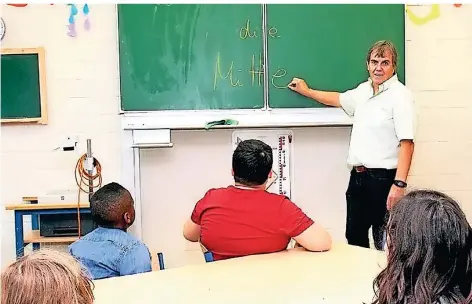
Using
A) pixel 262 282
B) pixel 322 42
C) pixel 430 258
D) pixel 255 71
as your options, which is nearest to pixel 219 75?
pixel 255 71

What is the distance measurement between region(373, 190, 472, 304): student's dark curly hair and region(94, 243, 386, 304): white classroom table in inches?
21.1

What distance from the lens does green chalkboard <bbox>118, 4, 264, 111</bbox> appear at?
3865 mm

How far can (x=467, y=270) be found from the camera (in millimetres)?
1423

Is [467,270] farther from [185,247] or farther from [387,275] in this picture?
[185,247]

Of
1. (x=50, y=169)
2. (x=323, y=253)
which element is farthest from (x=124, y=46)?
(x=323, y=253)

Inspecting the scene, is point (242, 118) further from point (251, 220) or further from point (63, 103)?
point (251, 220)

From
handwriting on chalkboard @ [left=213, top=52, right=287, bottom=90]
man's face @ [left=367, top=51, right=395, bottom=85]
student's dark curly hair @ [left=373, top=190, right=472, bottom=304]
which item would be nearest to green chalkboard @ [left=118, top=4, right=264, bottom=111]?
handwriting on chalkboard @ [left=213, top=52, right=287, bottom=90]

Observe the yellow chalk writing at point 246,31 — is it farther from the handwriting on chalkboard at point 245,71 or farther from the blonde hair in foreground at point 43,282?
the blonde hair in foreground at point 43,282

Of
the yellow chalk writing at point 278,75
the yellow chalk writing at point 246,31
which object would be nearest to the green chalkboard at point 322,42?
the yellow chalk writing at point 278,75

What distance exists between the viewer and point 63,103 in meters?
4.05

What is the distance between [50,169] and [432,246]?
314cm

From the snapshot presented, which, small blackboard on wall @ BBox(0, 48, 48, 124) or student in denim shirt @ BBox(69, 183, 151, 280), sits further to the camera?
small blackboard on wall @ BBox(0, 48, 48, 124)

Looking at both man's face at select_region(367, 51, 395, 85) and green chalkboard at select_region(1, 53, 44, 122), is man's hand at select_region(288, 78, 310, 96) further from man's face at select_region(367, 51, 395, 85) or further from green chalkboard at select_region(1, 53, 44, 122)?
green chalkboard at select_region(1, 53, 44, 122)

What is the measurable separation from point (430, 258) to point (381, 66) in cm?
222
